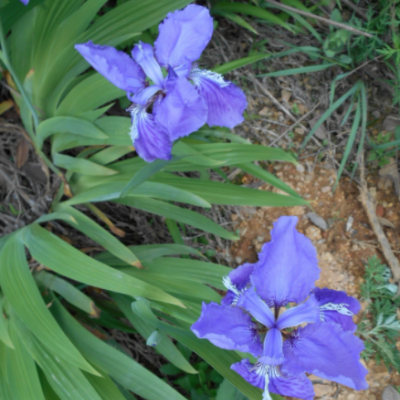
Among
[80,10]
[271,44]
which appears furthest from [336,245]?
[80,10]

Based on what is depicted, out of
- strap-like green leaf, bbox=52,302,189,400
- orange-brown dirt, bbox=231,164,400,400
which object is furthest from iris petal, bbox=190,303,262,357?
orange-brown dirt, bbox=231,164,400,400

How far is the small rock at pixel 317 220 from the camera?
185cm

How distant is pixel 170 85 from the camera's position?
2.63 ft

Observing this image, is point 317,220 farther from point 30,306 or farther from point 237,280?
point 30,306

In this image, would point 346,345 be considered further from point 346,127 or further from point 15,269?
point 346,127

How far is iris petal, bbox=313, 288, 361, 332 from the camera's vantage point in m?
0.82

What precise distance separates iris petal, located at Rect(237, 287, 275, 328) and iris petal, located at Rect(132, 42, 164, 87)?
50 cm

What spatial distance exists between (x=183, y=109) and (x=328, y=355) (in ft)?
1.81

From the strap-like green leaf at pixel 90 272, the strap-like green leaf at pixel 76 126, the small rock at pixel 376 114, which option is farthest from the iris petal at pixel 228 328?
the small rock at pixel 376 114

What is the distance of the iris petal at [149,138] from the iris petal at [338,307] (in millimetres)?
458

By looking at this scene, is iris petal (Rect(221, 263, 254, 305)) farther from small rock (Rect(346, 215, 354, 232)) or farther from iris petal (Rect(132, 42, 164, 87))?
small rock (Rect(346, 215, 354, 232))

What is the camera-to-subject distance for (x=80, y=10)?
3.89ft

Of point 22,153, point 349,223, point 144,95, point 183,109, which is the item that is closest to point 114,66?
point 144,95

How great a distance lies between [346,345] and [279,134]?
137cm
